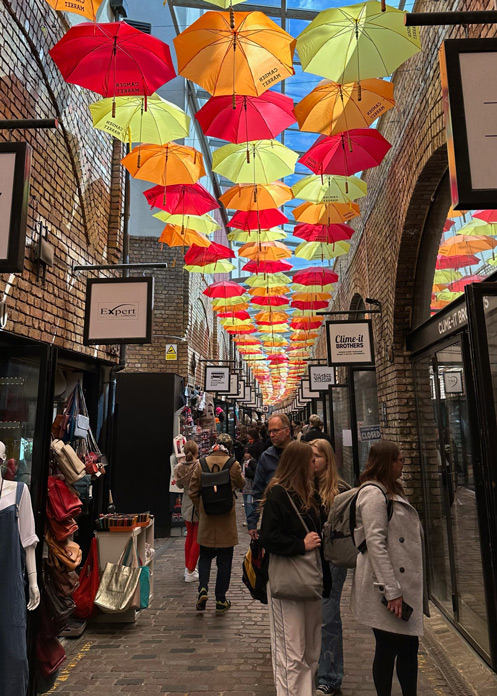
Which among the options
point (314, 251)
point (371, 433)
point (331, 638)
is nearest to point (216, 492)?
point (331, 638)

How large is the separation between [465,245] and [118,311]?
3.48 meters

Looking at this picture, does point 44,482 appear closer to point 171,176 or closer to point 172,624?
point 172,624

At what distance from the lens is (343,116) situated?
510 cm

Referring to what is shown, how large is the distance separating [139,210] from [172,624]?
34.9 feet

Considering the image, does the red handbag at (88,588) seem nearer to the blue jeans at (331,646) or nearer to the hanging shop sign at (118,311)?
the hanging shop sign at (118,311)

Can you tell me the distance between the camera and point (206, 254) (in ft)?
29.2

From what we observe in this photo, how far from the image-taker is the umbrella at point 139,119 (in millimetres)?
5359

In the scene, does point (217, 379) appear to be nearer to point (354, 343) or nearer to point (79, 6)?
point (354, 343)

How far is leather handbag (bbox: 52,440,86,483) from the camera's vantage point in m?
4.27

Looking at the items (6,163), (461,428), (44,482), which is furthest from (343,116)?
(44,482)

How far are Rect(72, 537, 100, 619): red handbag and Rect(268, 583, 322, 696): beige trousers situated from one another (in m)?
2.35

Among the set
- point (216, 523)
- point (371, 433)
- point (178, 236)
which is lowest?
point (216, 523)

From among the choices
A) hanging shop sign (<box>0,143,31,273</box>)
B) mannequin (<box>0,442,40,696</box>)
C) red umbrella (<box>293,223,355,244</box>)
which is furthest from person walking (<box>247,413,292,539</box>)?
red umbrella (<box>293,223,355,244</box>)

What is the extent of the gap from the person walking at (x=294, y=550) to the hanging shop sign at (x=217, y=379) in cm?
1059
